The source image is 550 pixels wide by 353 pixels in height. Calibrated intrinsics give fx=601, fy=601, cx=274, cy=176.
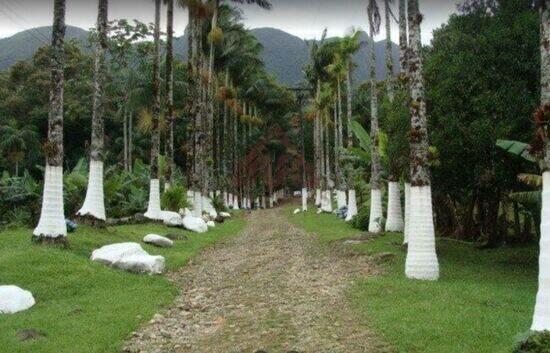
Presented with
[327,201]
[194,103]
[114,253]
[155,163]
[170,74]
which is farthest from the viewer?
[327,201]

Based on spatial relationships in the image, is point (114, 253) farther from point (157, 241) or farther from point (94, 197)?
point (94, 197)

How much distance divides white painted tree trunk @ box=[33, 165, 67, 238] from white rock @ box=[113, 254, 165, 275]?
6.66 feet

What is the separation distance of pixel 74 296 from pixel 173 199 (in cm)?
1719

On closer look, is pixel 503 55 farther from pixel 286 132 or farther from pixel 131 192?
pixel 286 132

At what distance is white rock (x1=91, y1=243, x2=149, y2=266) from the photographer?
45.5ft

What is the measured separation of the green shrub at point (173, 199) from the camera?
28344mm

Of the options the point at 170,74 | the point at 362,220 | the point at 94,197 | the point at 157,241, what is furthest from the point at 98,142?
the point at 362,220

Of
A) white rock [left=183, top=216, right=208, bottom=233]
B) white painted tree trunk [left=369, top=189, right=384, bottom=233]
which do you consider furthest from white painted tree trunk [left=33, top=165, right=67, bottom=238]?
white painted tree trunk [left=369, top=189, right=384, bottom=233]

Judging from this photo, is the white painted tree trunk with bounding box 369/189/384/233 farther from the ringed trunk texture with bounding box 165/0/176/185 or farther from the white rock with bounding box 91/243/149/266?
the white rock with bounding box 91/243/149/266

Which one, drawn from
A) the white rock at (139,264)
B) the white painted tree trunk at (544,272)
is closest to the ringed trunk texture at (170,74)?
the white rock at (139,264)

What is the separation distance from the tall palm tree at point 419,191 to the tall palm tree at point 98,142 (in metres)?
10.2

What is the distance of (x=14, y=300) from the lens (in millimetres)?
10273

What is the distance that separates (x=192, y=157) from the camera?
32594 millimetres

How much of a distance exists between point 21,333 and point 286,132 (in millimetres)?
67067
